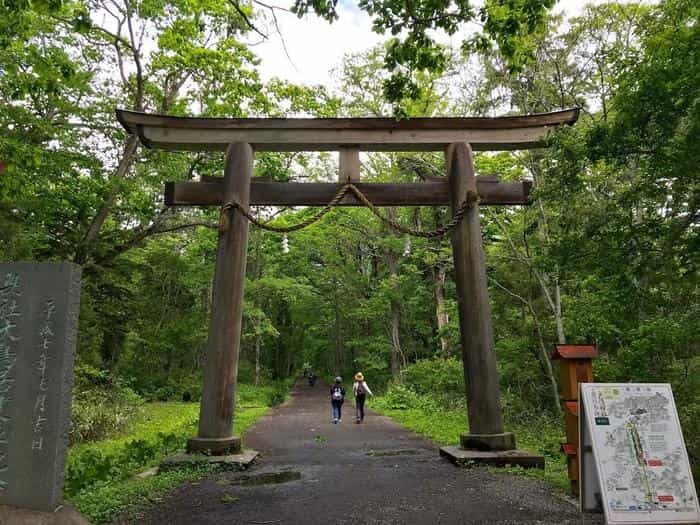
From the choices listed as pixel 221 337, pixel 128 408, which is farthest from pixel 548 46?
pixel 128 408

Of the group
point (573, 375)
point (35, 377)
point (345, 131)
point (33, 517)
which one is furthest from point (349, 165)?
point (33, 517)

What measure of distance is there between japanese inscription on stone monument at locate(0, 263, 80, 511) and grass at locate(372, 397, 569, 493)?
4982 millimetres

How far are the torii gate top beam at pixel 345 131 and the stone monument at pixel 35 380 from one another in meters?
4.50

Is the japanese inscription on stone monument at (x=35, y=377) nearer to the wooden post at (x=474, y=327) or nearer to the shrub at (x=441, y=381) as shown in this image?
the wooden post at (x=474, y=327)

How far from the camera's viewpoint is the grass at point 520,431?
5992 mm

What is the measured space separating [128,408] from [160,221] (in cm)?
575

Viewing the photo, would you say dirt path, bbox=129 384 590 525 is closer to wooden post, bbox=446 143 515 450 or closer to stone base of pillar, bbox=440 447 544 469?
stone base of pillar, bbox=440 447 544 469

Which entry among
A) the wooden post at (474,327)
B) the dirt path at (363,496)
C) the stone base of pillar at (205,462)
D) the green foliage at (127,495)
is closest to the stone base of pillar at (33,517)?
the green foliage at (127,495)

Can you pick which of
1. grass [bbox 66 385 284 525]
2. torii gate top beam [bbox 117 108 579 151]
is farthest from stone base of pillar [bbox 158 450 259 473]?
torii gate top beam [bbox 117 108 579 151]

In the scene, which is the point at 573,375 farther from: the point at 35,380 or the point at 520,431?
the point at 520,431

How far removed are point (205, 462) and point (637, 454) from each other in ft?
16.9

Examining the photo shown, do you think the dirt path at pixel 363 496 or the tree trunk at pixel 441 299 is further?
the tree trunk at pixel 441 299

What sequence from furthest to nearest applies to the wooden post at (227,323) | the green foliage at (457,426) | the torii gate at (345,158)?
1. the torii gate at (345,158)
2. the wooden post at (227,323)
3. the green foliage at (457,426)

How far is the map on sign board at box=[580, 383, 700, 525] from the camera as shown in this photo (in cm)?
353
